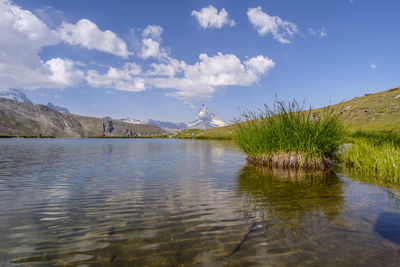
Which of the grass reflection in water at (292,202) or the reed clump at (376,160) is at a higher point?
the reed clump at (376,160)

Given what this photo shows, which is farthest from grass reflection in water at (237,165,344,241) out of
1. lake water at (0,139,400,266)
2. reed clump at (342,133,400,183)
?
reed clump at (342,133,400,183)

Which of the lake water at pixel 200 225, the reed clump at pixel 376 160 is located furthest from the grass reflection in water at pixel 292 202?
the reed clump at pixel 376 160

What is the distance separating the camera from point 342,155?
15312 mm

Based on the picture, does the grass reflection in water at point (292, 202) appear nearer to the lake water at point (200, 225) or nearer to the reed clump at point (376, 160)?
the lake water at point (200, 225)

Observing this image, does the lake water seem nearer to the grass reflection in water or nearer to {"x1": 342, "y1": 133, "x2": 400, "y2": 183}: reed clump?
the grass reflection in water

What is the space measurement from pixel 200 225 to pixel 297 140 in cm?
1026

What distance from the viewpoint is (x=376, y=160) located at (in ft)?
37.8

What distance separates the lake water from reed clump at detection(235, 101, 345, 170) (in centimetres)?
401

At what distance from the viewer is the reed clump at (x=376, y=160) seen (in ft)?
33.6

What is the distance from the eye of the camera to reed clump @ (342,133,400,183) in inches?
A: 404

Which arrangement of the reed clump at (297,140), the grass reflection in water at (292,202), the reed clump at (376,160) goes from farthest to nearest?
the reed clump at (297,140) < the reed clump at (376,160) < the grass reflection in water at (292,202)

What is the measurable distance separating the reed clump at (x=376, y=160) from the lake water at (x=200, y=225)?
2466 mm

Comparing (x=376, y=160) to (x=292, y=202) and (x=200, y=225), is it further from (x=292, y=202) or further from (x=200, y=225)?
(x=200, y=225)

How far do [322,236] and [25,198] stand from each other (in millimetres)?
8895
